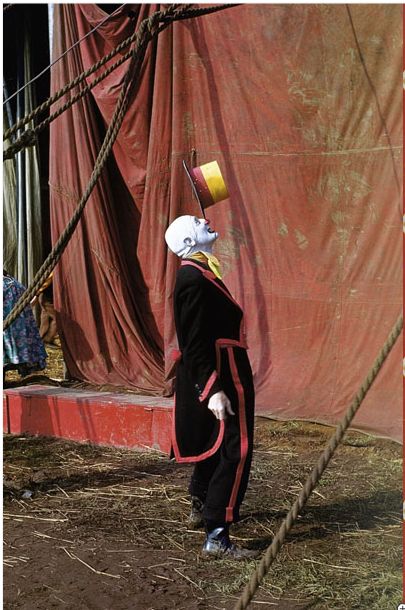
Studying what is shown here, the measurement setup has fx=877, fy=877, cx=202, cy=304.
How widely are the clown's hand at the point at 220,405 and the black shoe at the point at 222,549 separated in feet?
1.76

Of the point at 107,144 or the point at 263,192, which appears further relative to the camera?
the point at 263,192

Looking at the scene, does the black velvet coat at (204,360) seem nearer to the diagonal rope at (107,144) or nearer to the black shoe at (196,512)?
the black shoe at (196,512)

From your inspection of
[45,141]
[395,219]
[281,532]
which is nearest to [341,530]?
[281,532]

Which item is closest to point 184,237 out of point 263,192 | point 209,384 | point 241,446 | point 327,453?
point 209,384

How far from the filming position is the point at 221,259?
21.5 ft

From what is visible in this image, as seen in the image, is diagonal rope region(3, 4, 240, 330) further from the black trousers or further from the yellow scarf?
the black trousers

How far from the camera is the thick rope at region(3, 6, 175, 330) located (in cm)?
401

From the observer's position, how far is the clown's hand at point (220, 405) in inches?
150

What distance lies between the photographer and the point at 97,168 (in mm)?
4168

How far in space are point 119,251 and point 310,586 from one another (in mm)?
4390

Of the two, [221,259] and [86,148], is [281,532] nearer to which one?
[221,259]

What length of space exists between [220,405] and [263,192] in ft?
9.12

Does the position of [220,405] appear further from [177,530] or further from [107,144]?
[107,144]

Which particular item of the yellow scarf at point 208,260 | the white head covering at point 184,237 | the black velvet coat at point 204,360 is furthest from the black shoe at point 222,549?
the white head covering at point 184,237
